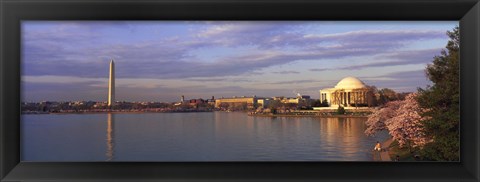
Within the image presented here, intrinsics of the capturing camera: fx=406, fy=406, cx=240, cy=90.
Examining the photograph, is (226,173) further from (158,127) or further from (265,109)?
(158,127)

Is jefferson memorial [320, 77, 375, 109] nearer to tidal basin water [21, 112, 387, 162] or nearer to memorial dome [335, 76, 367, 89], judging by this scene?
memorial dome [335, 76, 367, 89]

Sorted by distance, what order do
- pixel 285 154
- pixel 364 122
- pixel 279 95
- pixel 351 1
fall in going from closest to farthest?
1. pixel 351 1
2. pixel 285 154
3. pixel 279 95
4. pixel 364 122

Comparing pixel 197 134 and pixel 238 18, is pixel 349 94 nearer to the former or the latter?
pixel 197 134

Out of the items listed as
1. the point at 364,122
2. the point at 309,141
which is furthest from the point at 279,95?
the point at 364,122

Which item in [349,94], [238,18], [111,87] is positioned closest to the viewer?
[238,18]

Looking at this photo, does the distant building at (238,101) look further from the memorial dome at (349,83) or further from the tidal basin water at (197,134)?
the memorial dome at (349,83)

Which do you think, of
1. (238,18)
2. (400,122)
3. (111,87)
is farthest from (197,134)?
(400,122)

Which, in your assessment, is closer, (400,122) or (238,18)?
(238,18)
